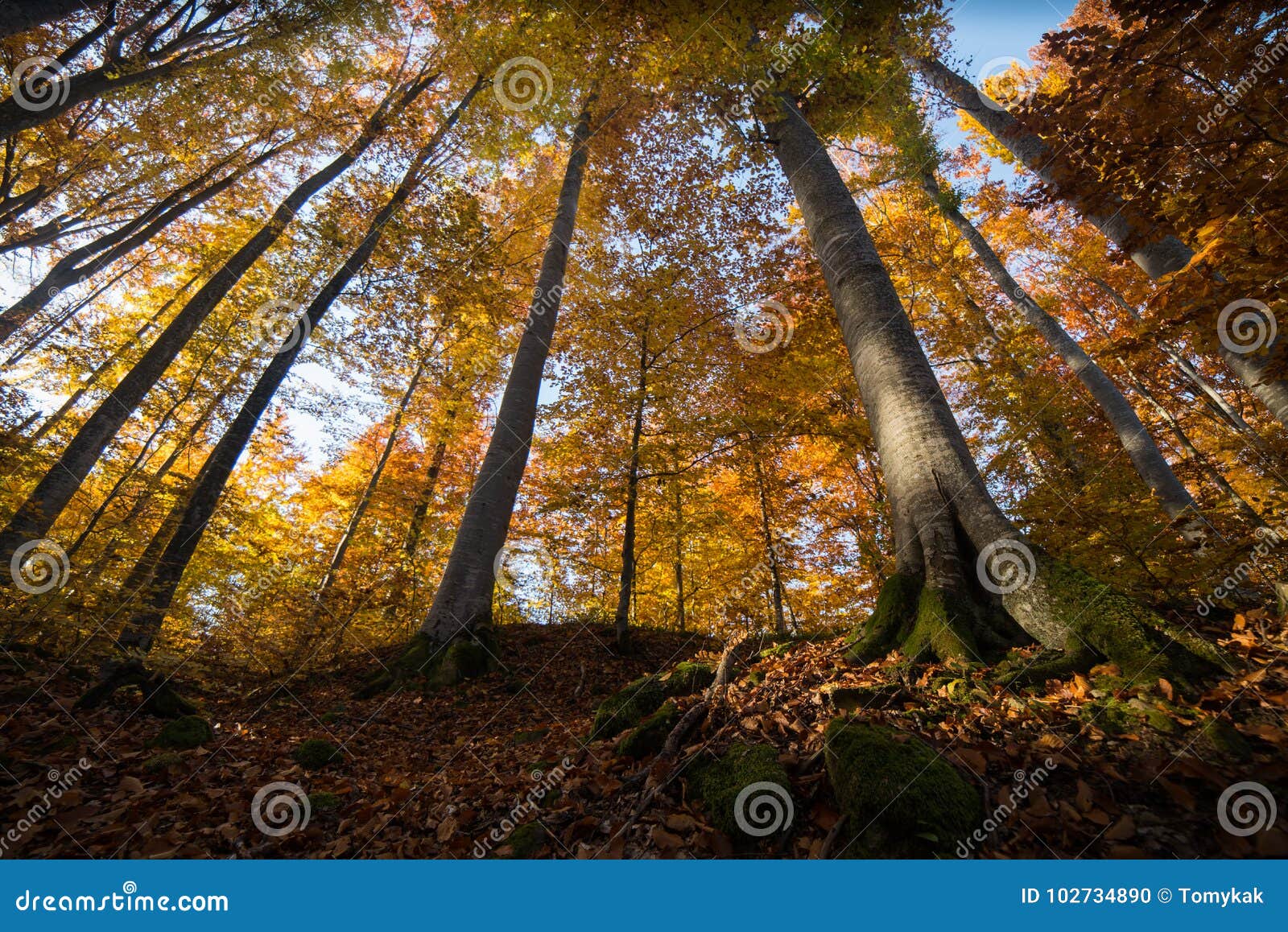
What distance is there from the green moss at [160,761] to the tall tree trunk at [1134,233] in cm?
823

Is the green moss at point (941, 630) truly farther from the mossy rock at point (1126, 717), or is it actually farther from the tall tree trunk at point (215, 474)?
the tall tree trunk at point (215, 474)

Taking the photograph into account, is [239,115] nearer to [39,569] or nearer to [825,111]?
[39,569]

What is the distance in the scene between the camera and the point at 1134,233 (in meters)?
4.11

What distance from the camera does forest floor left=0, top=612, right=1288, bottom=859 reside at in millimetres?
1764

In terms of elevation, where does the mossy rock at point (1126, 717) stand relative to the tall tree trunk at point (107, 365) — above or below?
below

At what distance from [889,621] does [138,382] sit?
10219mm

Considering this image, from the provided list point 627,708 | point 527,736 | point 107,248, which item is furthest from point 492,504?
point 107,248

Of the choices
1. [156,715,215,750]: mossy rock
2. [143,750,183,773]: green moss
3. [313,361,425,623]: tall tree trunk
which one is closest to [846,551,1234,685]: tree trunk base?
[143,750,183,773]: green moss

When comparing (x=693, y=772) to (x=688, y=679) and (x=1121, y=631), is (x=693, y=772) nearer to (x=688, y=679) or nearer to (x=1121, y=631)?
(x=688, y=679)

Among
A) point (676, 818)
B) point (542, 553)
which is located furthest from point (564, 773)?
point (542, 553)

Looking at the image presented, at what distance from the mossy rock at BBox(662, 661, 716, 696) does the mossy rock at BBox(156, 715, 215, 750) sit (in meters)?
4.02

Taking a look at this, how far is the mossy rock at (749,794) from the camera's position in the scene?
1987 mm

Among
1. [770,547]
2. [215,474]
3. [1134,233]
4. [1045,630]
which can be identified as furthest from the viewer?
[770,547]

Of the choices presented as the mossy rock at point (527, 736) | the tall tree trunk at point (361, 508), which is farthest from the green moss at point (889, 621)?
the tall tree trunk at point (361, 508)
